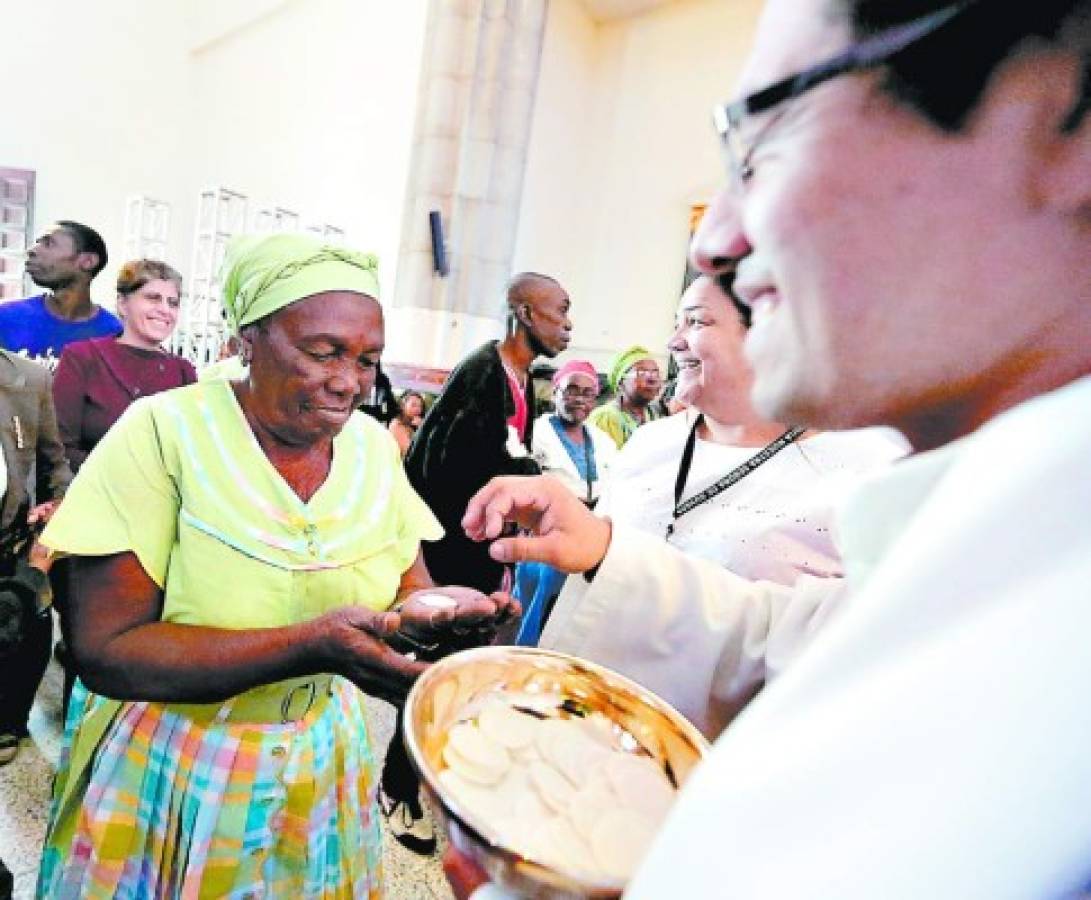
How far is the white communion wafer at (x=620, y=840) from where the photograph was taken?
0.67m

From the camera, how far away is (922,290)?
19.0 inches

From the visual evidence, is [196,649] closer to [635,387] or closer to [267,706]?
[267,706]

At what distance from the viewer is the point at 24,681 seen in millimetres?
2537

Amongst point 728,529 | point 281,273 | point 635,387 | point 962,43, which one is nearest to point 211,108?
point 635,387

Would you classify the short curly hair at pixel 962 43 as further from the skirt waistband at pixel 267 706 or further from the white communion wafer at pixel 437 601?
the skirt waistband at pixel 267 706

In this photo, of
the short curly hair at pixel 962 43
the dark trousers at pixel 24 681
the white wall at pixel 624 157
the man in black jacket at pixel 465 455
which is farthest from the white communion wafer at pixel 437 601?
the white wall at pixel 624 157

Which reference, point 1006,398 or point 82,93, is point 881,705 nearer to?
point 1006,398

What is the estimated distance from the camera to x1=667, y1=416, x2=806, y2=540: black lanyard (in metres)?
1.59

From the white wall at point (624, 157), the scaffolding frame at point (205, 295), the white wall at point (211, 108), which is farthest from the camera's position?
the white wall at point (624, 157)

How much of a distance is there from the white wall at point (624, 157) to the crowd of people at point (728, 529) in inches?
207

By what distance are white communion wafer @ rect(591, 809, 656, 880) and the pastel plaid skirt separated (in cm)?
80

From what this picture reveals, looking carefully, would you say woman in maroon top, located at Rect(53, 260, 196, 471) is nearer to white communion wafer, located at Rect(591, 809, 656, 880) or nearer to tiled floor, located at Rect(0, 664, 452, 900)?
tiled floor, located at Rect(0, 664, 452, 900)

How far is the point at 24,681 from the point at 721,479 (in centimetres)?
255

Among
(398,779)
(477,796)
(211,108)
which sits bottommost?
(398,779)
